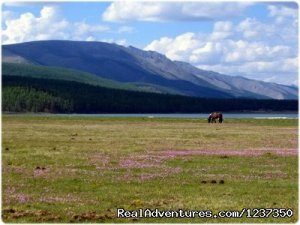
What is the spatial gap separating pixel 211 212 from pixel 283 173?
9.71m

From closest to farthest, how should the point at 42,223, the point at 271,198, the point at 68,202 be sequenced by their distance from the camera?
the point at 42,223, the point at 68,202, the point at 271,198

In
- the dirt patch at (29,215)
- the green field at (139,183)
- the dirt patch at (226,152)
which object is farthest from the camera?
the dirt patch at (226,152)

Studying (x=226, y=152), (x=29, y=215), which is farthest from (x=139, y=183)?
(x=226, y=152)

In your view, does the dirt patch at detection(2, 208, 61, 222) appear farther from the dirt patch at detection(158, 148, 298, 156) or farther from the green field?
the dirt patch at detection(158, 148, 298, 156)

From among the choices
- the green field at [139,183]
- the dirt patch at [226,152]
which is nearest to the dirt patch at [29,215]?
the green field at [139,183]

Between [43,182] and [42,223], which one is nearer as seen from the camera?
[42,223]

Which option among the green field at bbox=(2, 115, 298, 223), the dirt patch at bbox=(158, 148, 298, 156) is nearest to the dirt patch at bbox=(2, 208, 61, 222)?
the green field at bbox=(2, 115, 298, 223)

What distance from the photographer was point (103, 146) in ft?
137

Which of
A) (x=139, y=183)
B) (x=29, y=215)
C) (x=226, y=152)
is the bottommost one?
(x=29, y=215)

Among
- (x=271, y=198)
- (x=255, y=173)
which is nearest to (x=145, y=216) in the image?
(x=271, y=198)

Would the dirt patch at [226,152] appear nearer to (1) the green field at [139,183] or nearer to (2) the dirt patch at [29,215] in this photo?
(1) the green field at [139,183]

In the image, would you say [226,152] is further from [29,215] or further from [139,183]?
[29,215]

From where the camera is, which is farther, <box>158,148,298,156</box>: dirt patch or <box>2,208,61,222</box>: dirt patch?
<box>158,148,298,156</box>: dirt patch

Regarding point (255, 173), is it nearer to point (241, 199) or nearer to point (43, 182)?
point (241, 199)
